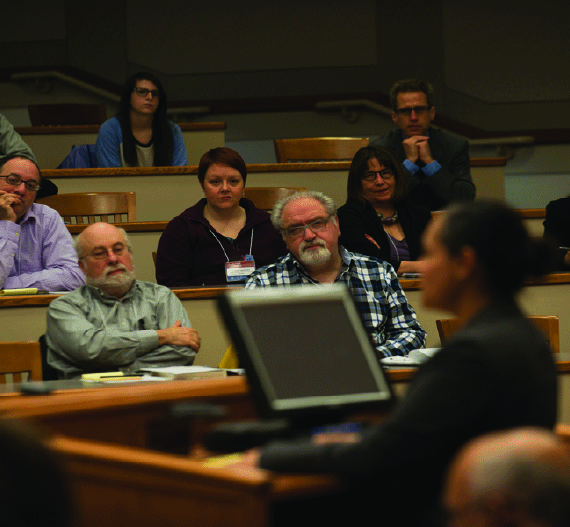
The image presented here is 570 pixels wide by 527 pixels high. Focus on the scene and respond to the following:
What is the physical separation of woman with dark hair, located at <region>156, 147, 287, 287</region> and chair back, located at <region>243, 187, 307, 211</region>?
45 centimetres

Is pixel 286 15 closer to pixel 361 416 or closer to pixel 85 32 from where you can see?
pixel 85 32

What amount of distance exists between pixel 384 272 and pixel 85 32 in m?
4.55

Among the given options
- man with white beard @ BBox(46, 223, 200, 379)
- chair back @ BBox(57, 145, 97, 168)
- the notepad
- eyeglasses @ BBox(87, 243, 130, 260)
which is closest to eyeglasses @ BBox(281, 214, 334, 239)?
man with white beard @ BBox(46, 223, 200, 379)

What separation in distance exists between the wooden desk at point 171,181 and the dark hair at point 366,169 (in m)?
0.85

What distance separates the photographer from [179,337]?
2.55 m

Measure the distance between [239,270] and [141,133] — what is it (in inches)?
57.9

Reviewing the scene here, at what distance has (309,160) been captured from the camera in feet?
15.5

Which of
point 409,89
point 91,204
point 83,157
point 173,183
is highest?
point 409,89

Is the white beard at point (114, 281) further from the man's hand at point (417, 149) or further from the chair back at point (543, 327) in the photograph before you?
the man's hand at point (417, 149)

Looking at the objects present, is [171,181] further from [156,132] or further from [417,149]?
[417,149]

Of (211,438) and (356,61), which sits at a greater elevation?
(356,61)

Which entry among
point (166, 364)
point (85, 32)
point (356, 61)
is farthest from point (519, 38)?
point (166, 364)

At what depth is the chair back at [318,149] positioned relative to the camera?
4.69 metres

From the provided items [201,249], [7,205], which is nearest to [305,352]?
[201,249]
